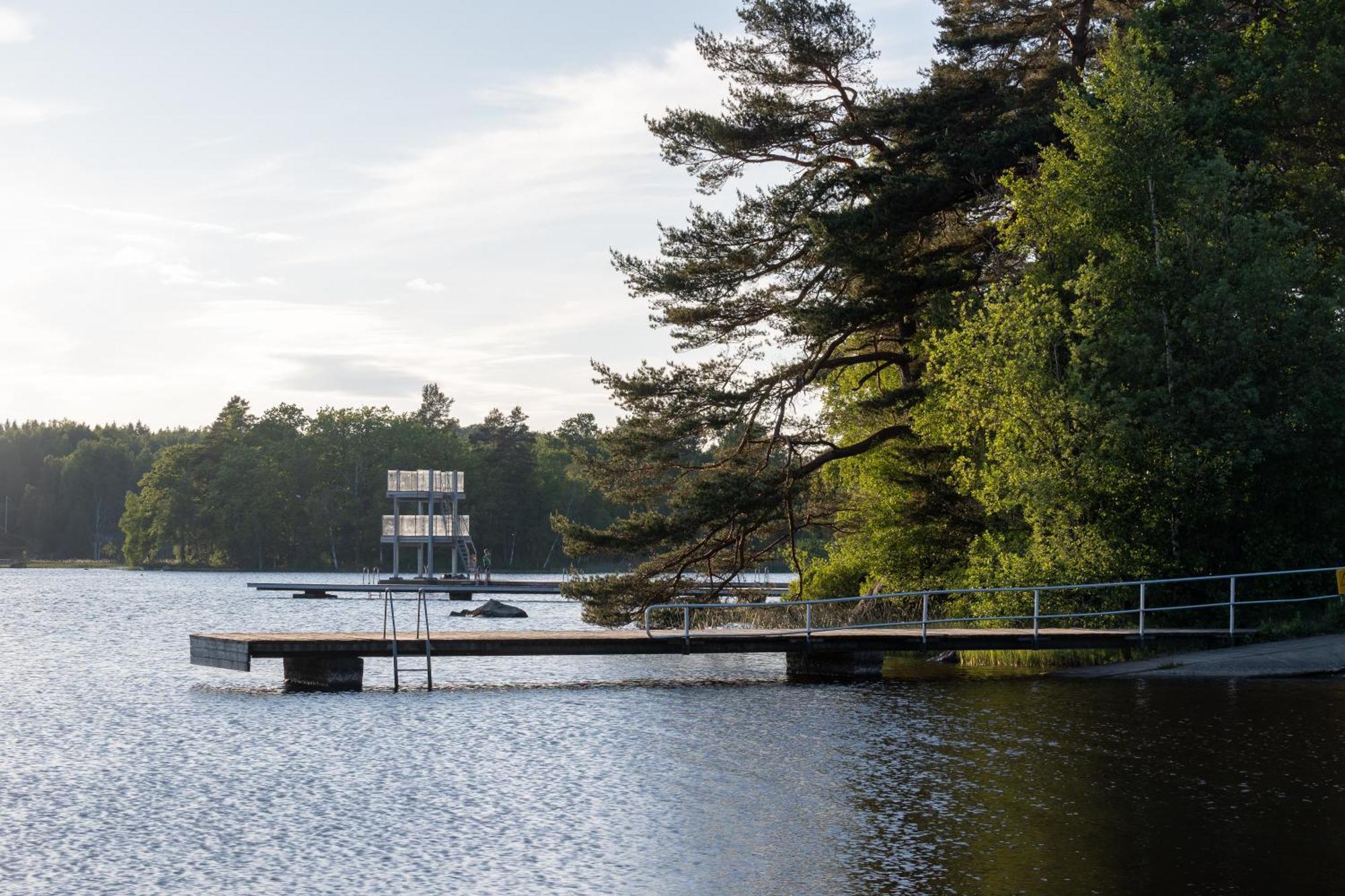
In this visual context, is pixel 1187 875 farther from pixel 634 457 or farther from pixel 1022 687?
pixel 634 457

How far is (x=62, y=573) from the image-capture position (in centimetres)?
13150

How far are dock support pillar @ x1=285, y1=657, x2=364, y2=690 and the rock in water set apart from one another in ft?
94.6

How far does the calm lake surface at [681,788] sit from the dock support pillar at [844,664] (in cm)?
81

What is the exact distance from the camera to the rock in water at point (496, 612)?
53.8 m

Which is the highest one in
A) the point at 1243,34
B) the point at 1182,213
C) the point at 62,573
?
the point at 1243,34

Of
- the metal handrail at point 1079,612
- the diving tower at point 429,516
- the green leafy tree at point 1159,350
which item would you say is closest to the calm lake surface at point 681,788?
the metal handrail at point 1079,612

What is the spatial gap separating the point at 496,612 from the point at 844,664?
30.0 metres

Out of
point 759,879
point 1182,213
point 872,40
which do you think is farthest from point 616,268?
point 759,879

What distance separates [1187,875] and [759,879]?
318cm

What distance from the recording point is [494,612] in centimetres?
5409

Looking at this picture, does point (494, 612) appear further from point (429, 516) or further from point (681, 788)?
point (681, 788)

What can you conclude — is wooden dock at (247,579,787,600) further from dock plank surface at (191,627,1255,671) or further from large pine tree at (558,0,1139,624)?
dock plank surface at (191,627,1255,671)

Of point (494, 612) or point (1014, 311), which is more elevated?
point (1014, 311)

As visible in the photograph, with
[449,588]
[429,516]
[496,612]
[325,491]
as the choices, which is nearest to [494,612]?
[496,612]
